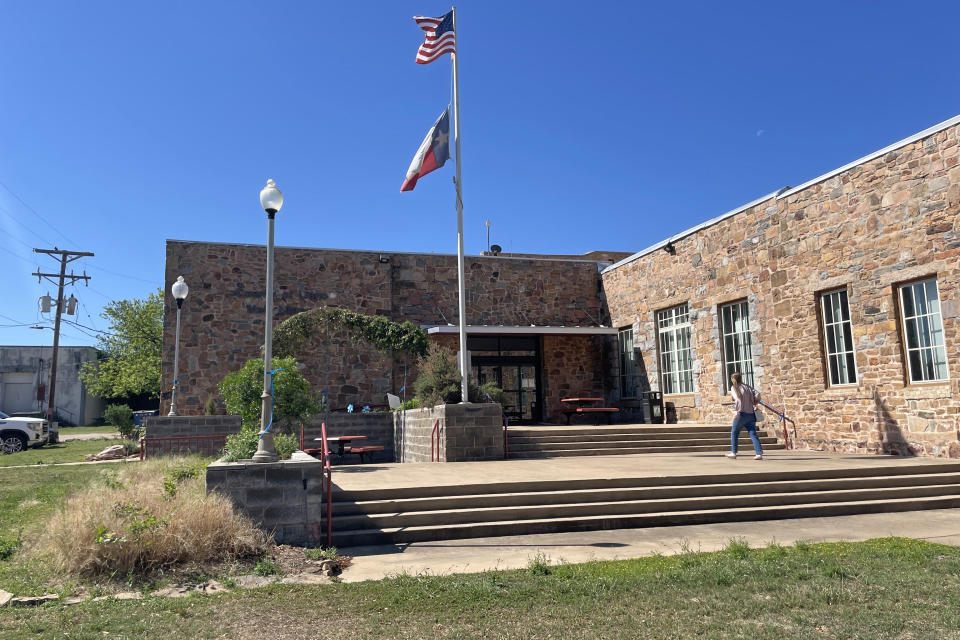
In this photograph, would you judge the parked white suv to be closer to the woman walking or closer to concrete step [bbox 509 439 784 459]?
concrete step [bbox 509 439 784 459]

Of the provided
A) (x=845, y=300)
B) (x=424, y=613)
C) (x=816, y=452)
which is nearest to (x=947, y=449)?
(x=816, y=452)

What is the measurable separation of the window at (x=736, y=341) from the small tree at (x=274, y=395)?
9.21 meters

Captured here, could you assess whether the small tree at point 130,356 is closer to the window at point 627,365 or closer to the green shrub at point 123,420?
the green shrub at point 123,420

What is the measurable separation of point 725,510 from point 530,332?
1112 centimetres

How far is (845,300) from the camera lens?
12.9 meters

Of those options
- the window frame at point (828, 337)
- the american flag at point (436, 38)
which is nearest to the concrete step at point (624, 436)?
the window frame at point (828, 337)

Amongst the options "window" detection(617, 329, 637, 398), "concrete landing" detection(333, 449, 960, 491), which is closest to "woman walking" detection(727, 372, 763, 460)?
"concrete landing" detection(333, 449, 960, 491)

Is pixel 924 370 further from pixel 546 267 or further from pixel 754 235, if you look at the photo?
pixel 546 267

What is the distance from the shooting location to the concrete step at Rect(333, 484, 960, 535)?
24.2ft

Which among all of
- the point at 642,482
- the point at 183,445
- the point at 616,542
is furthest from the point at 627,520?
the point at 183,445

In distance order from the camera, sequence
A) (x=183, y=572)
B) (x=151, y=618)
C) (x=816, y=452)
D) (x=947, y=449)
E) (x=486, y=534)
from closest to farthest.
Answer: (x=151, y=618)
(x=183, y=572)
(x=486, y=534)
(x=947, y=449)
(x=816, y=452)

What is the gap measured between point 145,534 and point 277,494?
1.26m

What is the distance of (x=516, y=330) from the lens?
18.8m

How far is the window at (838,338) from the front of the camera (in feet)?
41.8
